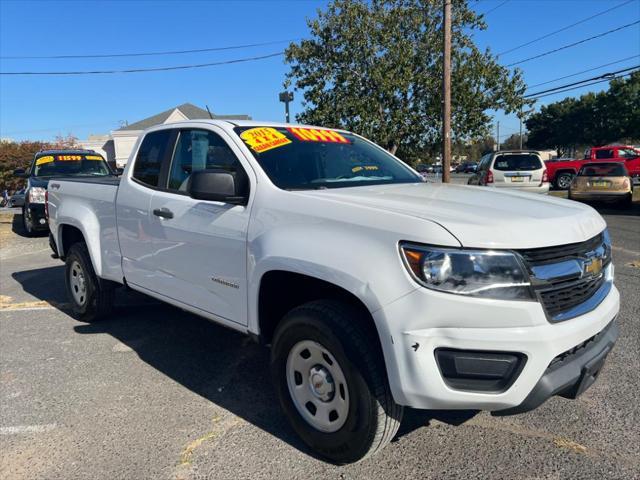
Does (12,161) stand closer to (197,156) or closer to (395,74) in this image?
(395,74)

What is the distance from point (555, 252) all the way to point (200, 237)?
6.97 ft

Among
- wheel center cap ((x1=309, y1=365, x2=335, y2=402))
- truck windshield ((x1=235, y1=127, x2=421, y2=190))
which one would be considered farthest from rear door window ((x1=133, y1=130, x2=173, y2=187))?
wheel center cap ((x1=309, y1=365, x2=335, y2=402))

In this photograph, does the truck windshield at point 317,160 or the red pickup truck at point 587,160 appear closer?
the truck windshield at point 317,160

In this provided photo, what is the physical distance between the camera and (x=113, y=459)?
2846 mm

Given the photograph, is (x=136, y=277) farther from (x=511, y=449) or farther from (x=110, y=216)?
(x=511, y=449)

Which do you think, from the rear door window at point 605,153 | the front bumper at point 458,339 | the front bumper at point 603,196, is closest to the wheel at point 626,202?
the front bumper at point 603,196

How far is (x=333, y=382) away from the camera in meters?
2.69

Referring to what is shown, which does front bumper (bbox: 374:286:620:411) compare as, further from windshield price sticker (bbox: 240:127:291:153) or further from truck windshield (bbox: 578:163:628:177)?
truck windshield (bbox: 578:163:628:177)

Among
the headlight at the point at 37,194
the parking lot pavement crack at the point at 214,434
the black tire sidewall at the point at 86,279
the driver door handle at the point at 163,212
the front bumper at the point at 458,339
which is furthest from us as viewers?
the headlight at the point at 37,194

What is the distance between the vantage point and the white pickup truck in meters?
2.24

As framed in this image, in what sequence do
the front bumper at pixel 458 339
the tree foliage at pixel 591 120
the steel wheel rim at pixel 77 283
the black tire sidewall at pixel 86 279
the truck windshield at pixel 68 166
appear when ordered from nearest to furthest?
the front bumper at pixel 458 339 → the black tire sidewall at pixel 86 279 → the steel wheel rim at pixel 77 283 → the truck windshield at pixel 68 166 → the tree foliage at pixel 591 120

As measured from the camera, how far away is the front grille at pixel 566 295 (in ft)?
7.57

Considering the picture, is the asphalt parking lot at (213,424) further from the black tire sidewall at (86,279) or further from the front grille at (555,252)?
the front grille at (555,252)

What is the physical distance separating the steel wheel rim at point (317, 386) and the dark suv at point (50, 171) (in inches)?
412
